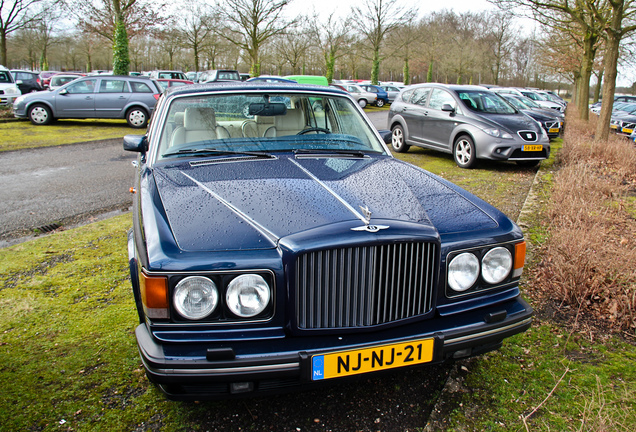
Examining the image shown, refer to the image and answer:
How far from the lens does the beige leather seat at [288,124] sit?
3664mm

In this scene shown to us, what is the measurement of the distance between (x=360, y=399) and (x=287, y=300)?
89 centimetres

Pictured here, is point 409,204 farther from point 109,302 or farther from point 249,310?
point 109,302

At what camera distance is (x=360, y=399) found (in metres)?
2.61

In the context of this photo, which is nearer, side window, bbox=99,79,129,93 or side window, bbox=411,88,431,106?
side window, bbox=411,88,431,106

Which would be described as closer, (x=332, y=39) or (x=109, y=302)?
(x=109, y=302)

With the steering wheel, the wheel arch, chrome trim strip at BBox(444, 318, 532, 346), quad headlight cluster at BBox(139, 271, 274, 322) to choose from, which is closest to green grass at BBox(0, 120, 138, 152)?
the wheel arch

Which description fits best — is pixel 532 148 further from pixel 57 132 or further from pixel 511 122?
pixel 57 132

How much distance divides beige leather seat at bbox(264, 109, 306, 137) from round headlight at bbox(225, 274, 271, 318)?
1767 millimetres

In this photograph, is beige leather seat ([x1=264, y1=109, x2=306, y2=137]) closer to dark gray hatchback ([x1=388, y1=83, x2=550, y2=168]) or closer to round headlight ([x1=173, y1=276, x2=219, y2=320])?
round headlight ([x1=173, y1=276, x2=219, y2=320])

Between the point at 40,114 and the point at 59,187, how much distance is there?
920 cm

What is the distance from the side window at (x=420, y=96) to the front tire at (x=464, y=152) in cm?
153

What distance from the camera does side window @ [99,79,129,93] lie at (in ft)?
49.6

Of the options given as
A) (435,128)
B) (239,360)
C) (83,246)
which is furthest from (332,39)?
(239,360)

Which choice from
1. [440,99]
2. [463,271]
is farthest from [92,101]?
[463,271]
